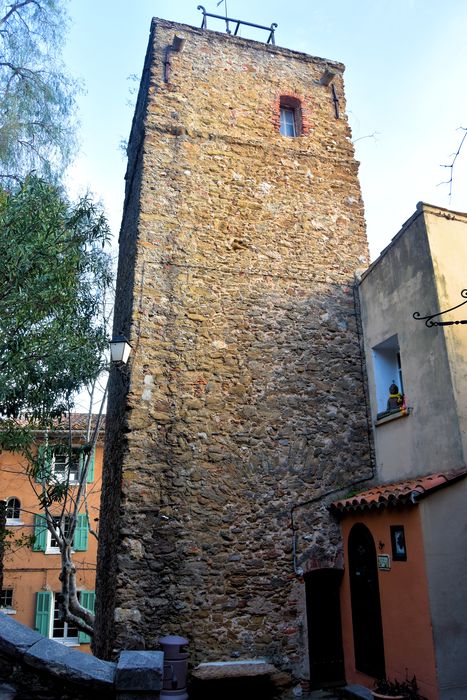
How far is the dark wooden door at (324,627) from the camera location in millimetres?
6574

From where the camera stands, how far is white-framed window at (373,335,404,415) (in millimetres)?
7516

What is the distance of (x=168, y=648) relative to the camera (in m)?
5.71

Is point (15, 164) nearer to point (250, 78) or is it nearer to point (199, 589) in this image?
point (250, 78)

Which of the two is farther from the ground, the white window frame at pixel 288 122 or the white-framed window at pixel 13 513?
the white window frame at pixel 288 122

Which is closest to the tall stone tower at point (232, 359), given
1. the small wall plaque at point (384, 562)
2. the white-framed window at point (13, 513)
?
the small wall plaque at point (384, 562)

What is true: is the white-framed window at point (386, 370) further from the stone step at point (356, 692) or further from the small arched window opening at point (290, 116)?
the small arched window opening at point (290, 116)

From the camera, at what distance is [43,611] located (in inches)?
561

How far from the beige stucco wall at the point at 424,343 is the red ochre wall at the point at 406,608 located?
2.48ft

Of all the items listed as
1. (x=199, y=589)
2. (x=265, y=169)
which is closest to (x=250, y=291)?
(x=265, y=169)

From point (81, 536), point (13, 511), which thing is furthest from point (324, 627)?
point (13, 511)

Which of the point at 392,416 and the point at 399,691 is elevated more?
the point at 392,416

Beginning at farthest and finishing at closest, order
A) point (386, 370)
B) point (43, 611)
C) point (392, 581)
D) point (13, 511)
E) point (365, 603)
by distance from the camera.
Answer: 1. point (13, 511)
2. point (43, 611)
3. point (386, 370)
4. point (365, 603)
5. point (392, 581)

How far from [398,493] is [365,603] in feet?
5.41

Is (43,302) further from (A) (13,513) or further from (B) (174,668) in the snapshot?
(A) (13,513)
